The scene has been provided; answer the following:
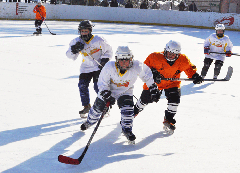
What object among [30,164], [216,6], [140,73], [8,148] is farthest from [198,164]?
[216,6]

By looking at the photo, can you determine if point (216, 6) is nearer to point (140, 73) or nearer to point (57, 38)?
point (57, 38)

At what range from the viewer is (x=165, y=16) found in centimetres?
1803

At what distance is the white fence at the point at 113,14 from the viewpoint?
17.1 metres

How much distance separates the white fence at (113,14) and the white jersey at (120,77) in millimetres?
14295

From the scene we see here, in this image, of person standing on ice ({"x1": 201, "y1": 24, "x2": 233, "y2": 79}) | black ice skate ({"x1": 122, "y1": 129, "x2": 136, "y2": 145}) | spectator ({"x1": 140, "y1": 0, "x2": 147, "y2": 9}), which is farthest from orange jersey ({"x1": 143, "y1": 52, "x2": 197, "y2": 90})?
spectator ({"x1": 140, "y1": 0, "x2": 147, "y2": 9})

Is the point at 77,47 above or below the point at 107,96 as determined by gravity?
above

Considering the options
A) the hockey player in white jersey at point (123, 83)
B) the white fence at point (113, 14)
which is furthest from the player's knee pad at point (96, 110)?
the white fence at point (113, 14)

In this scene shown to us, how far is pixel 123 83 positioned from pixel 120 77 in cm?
8

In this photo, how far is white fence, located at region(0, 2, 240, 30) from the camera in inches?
673

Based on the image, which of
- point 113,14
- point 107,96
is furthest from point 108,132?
point 113,14

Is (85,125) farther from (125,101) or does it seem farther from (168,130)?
(168,130)

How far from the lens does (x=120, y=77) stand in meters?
3.15

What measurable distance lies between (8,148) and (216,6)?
17875 mm

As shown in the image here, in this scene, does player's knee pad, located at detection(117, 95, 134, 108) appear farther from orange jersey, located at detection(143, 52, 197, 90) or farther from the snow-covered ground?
orange jersey, located at detection(143, 52, 197, 90)
